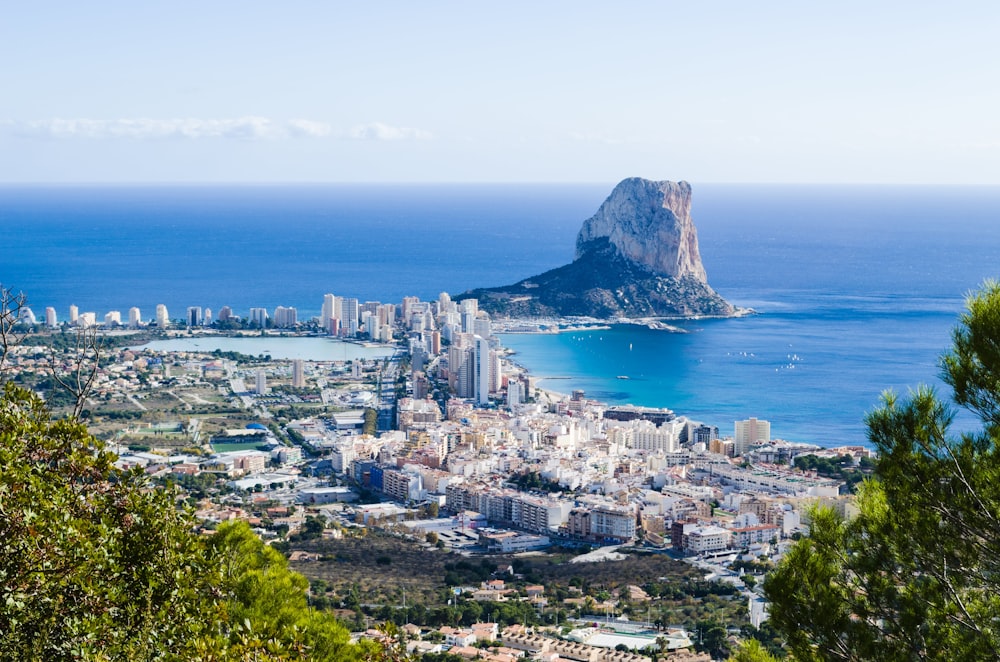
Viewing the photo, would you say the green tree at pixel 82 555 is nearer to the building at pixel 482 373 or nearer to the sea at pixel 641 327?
the sea at pixel 641 327

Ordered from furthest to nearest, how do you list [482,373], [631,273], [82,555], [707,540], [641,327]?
1. [631,273]
2. [641,327]
3. [482,373]
4. [707,540]
5. [82,555]

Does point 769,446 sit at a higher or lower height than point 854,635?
lower

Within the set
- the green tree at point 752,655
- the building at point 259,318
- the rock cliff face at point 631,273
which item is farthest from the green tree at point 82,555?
the rock cliff face at point 631,273

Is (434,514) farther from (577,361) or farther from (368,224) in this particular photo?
(368,224)

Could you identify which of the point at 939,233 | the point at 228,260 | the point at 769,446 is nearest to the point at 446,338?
the point at 769,446

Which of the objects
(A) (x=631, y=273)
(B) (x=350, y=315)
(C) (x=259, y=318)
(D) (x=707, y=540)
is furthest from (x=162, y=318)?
(D) (x=707, y=540)

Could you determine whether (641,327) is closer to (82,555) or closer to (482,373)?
(482,373)

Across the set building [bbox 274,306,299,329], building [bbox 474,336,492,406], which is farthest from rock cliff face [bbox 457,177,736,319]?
building [bbox 474,336,492,406]

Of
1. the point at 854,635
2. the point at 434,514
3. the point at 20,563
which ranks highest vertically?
the point at 20,563
